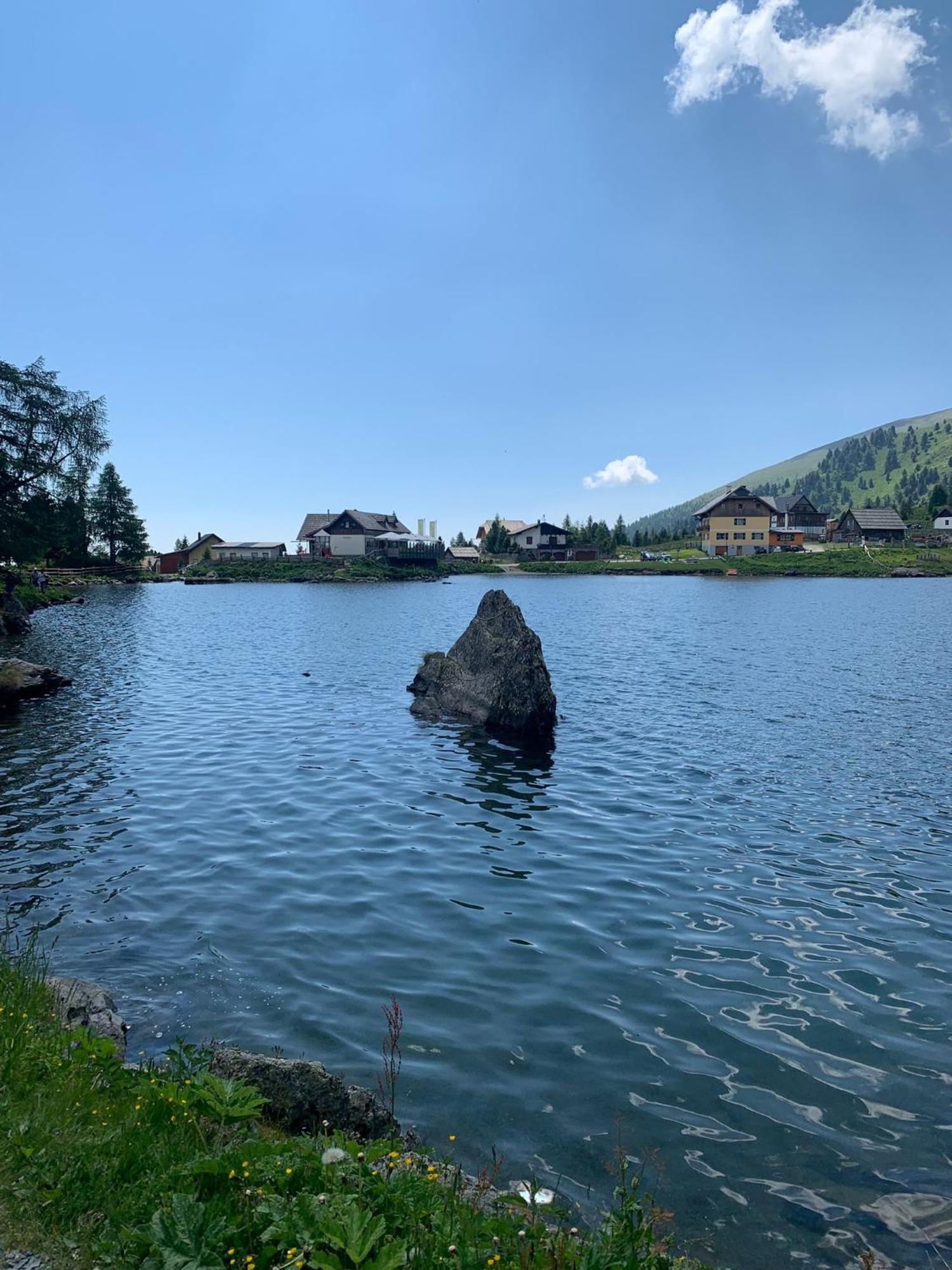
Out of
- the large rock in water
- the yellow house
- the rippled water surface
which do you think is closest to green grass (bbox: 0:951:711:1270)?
the rippled water surface

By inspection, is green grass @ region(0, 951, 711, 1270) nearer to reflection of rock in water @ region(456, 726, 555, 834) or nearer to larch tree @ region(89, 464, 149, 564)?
reflection of rock in water @ region(456, 726, 555, 834)

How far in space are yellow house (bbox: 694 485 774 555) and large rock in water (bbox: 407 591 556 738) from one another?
176 metres

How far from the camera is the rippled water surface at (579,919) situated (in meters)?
7.77

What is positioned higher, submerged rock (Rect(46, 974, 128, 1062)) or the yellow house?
the yellow house

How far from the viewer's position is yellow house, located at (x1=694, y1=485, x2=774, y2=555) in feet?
637

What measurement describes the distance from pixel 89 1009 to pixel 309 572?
542 ft

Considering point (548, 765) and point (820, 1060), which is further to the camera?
point (548, 765)

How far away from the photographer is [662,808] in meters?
18.9

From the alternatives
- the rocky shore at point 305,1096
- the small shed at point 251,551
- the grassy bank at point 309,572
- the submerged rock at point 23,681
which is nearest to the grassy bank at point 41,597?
the submerged rock at point 23,681

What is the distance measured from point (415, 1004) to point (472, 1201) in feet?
15.3

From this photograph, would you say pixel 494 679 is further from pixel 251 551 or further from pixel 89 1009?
pixel 251 551

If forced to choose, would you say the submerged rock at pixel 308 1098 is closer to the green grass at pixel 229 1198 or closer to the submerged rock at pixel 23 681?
the green grass at pixel 229 1198

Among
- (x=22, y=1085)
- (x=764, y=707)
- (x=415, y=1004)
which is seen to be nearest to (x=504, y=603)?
(x=764, y=707)

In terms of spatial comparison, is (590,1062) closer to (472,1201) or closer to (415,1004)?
(415,1004)
